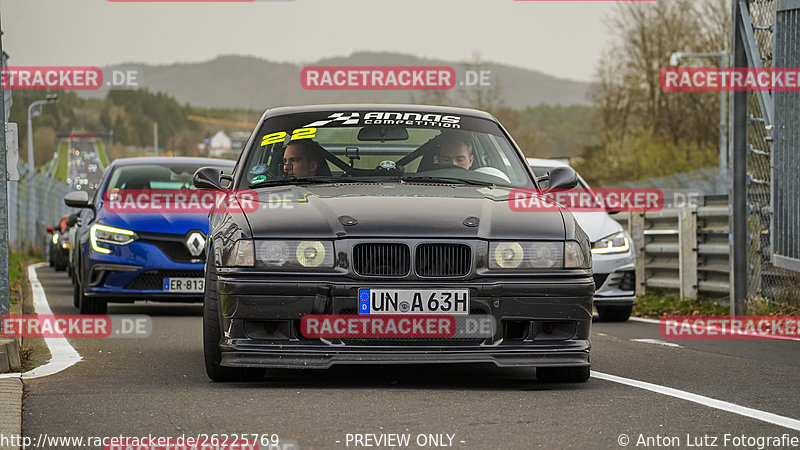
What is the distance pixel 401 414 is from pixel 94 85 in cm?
1552

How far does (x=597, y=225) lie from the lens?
1409cm

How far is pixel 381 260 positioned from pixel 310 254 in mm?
359

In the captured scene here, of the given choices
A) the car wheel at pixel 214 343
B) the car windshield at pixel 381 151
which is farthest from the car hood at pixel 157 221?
the car wheel at pixel 214 343

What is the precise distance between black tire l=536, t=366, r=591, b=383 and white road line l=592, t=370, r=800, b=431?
25 cm

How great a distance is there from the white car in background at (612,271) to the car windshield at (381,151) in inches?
188

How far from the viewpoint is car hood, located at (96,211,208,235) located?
538 inches

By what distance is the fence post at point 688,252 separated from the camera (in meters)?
16.2

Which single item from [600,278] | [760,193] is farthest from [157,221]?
[760,193]

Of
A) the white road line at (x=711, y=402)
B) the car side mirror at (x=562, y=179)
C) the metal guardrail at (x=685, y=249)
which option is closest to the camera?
the white road line at (x=711, y=402)

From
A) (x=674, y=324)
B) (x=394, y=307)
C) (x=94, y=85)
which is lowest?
(x=674, y=324)

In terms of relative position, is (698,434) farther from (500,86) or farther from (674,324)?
(500,86)

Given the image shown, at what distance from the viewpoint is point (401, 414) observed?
6211mm

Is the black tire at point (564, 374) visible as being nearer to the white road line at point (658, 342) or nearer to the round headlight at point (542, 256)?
the round headlight at point (542, 256)

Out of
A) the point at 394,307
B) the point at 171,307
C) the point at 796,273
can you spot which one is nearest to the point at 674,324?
the point at 796,273
